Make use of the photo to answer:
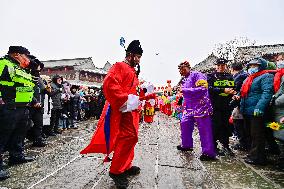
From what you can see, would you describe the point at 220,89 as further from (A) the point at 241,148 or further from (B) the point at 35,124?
(B) the point at 35,124

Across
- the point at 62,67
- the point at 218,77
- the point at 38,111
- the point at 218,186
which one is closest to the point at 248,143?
the point at 218,77

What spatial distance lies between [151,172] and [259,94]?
2376mm

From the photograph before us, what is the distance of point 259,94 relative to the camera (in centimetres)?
489

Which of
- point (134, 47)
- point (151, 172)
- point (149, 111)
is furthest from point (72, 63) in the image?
point (151, 172)

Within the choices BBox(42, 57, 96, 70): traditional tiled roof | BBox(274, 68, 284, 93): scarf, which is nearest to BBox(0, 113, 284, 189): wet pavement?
BBox(274, 68, 284, 93): scarf

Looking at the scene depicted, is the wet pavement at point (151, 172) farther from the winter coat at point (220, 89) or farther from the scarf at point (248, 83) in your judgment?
the scarf at point (248, 83)

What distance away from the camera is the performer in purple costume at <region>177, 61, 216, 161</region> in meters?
5.16

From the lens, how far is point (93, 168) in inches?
173

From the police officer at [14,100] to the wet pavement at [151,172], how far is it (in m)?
0.37

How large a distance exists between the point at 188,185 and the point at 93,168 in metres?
1.59

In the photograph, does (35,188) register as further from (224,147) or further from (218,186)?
(224,147)

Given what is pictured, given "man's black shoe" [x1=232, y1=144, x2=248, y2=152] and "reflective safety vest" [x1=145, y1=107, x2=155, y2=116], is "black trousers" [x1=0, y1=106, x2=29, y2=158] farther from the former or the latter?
"reflective safety vest" [x1=145, y1=107, x2=155, y2=116]

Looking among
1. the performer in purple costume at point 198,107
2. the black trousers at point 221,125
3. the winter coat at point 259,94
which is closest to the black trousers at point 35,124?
the performer in purple costume at point 198,107

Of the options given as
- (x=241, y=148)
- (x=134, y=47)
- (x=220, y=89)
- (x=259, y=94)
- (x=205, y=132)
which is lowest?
(x=241, y=148)
